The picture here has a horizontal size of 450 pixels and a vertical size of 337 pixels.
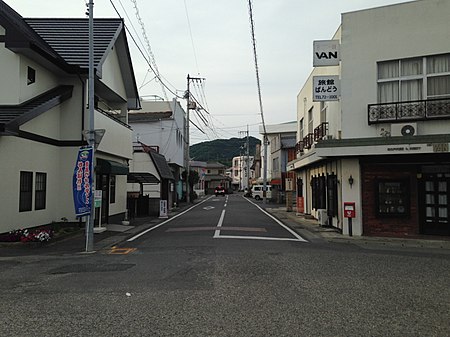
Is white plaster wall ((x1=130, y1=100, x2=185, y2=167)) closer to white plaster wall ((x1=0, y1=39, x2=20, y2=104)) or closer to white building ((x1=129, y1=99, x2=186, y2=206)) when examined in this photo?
white building ((x1=129, y1=99, x2=186, y2=206))

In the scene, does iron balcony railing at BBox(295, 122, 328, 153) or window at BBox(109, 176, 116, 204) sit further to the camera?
window at BBox(109, 176, 116, 204)

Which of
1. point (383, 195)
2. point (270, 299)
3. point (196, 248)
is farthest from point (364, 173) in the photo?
point (270, 299)

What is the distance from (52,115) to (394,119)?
12.8 metres

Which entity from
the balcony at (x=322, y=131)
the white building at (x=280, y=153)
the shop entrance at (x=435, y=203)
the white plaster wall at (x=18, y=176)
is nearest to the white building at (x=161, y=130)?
the white building at (x=280, y=153)

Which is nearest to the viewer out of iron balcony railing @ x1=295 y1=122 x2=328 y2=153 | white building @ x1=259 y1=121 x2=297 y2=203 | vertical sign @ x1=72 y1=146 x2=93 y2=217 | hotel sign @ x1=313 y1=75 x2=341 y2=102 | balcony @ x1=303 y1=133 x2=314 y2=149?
vertical sign @ x1=72 y1=146 x2=93 y2=217

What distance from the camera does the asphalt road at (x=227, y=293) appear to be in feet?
17.9

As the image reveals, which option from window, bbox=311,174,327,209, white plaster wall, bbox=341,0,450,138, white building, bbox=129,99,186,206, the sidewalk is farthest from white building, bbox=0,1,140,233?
white building, bbox=129,99,186,206

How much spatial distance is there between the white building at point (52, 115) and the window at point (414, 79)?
1105 centimetres

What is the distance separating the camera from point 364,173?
16094 mm

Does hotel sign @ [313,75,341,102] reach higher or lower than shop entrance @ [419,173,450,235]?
higher

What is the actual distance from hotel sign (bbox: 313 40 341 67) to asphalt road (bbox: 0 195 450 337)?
755cm

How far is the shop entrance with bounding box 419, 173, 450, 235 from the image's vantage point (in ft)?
49.8

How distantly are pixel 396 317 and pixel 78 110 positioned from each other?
14.4 meters

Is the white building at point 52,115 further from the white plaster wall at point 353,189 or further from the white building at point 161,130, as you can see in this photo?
the white building at point 161,130
